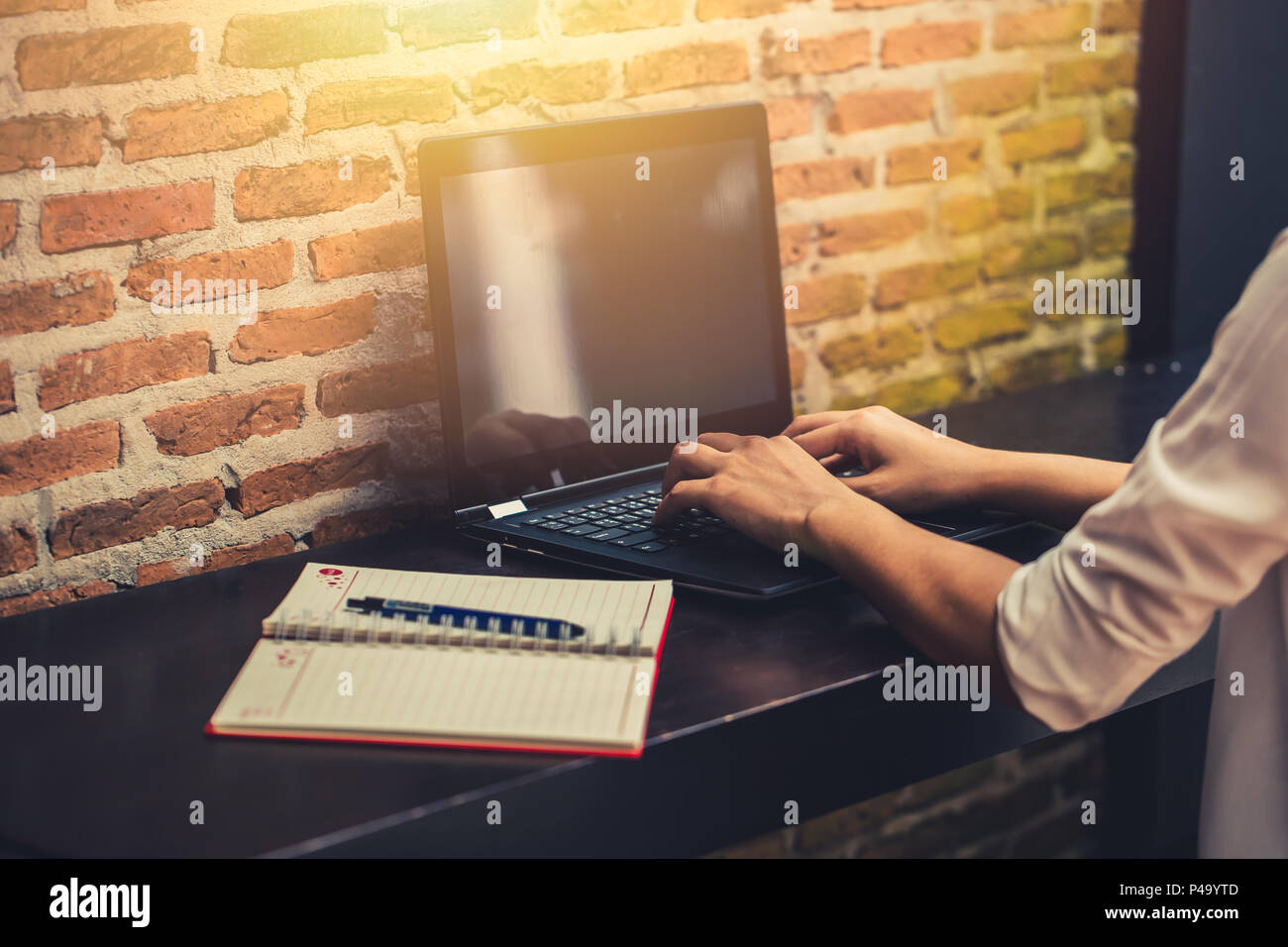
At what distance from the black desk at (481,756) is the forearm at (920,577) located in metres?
0.05

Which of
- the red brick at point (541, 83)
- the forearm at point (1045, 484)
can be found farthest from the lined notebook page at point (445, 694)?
the red brick at point (541, 83)

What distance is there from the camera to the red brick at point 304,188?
1.16 meters

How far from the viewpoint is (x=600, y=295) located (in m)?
1.23

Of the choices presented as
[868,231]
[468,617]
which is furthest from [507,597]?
[868,231]

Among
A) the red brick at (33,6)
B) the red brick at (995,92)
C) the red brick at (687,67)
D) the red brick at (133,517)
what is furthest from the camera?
the red brick at (995,92)

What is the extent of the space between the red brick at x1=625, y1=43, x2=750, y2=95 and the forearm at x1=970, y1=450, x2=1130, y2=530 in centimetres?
60

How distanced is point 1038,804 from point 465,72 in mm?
1480

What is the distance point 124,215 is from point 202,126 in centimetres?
11

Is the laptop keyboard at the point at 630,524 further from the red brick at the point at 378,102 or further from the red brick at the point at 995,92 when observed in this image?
the red brick at the point at 995,92

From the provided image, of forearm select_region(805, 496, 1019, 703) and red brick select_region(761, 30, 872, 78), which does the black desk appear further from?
red brick select_region(761, 30, 872, 78)

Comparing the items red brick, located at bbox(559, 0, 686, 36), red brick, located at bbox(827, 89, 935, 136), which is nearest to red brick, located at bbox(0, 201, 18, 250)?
red brick, located at bbox(559, 0, 686, 36)

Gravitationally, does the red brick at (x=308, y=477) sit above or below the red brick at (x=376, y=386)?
below

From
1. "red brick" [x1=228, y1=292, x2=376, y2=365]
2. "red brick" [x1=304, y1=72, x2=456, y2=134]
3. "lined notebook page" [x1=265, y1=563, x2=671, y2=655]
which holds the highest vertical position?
"red brick" [x1=304, y1=72, x2=456, y2=134]

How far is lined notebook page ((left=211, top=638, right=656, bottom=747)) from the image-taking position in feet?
2.53
